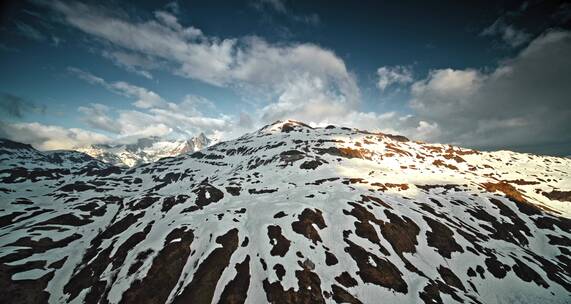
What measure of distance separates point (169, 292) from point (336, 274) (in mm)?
37837

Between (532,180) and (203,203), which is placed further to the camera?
(532,180)

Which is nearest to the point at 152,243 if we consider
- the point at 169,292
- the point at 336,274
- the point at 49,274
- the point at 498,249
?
the point at 169,292

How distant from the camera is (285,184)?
127250mm

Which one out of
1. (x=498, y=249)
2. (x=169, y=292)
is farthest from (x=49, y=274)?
(x=498, y=249)

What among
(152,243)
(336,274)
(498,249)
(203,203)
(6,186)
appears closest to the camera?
(336,274)

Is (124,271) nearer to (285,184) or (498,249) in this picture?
(285,184)

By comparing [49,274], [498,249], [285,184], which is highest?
[285,184]

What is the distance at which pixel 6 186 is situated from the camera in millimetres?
172250

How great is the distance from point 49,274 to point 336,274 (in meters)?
72.3

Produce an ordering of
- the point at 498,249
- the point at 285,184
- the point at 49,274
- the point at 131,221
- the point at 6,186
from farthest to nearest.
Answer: the point at 6,186, the point at 285,184, the point at 131,221, the point at 498,249, the point at 49,274

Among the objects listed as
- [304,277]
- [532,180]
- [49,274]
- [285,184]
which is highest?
[532,180]

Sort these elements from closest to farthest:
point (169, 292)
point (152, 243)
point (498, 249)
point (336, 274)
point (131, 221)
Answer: point (169, 292), point (336, 274), point (152, 243), point (498, 249), point (131, 221)

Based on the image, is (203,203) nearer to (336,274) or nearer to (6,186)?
(336,274)

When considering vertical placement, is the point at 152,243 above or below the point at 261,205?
below
